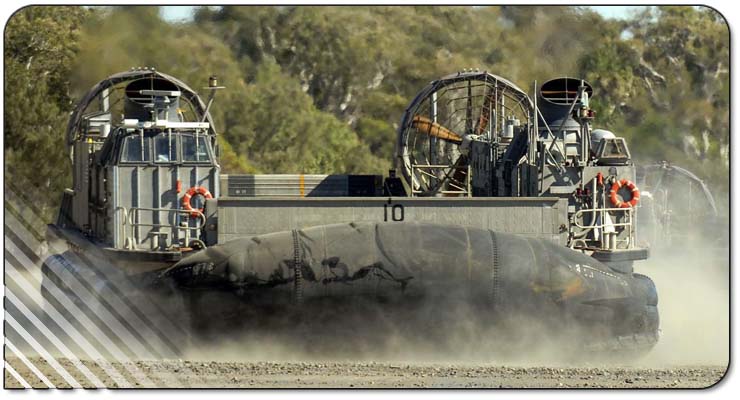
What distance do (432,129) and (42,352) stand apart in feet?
36.0

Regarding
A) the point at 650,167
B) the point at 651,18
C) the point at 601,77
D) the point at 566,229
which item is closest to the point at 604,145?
the point at 566,229

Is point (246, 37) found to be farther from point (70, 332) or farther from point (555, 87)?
point (70, 332)

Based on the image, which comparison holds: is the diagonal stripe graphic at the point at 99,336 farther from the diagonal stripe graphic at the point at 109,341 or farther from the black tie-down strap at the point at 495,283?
Result: the black tie-down strap at the point at 495,283

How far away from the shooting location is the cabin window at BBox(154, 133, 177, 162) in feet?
80.5

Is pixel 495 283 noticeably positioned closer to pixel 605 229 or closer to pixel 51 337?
pixel 605 229

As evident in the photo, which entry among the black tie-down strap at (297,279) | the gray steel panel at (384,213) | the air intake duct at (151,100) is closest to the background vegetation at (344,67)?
the air intake duct at (151,100)

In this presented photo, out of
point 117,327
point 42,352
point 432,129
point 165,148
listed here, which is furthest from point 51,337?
point 432,129

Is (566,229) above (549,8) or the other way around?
the other way around

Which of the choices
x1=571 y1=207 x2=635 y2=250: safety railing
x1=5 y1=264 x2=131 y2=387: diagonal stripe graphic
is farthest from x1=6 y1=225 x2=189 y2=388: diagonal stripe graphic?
x1=571 y1=207 x2=635 y2=250: safety railing

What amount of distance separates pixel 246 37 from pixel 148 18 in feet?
41.1

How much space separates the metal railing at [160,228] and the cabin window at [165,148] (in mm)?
818

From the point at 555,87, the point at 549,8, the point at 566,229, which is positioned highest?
the point at 549,8

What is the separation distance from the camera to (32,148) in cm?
3719

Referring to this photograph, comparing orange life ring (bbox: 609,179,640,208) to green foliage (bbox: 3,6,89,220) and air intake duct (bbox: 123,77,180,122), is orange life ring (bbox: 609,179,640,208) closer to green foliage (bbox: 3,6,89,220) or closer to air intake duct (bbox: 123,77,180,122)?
air intake duct (bbox: 123,77,180,122)
